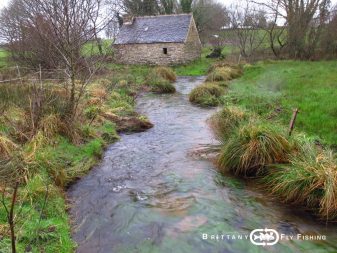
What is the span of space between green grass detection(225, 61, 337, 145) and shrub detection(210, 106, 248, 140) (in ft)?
3.37

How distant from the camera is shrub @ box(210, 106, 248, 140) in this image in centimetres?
996

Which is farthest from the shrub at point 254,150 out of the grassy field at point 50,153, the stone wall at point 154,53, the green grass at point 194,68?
the stone wall at point 154,53

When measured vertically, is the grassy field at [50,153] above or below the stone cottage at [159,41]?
below

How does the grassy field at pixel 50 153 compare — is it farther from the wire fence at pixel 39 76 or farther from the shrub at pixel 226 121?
the shrub at pixel 226 121

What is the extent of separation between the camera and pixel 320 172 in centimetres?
594

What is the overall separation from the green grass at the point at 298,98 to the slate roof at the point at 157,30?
14263mm

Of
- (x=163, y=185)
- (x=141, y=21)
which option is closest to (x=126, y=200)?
(x=163, y=185)

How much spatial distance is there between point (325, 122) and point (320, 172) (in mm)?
4299

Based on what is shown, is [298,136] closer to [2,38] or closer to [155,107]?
[155,107]

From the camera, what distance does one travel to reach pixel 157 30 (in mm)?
32938

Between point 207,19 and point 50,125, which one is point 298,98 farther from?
point 207,19

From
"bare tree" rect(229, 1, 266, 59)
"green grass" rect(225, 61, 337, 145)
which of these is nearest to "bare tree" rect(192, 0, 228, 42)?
"bare tree" rect(229, 1, 266, 59)

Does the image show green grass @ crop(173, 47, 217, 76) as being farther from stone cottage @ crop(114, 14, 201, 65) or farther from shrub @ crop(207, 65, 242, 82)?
shrub @ crop(207, 65, 242, 82)

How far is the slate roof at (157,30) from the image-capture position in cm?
3209
